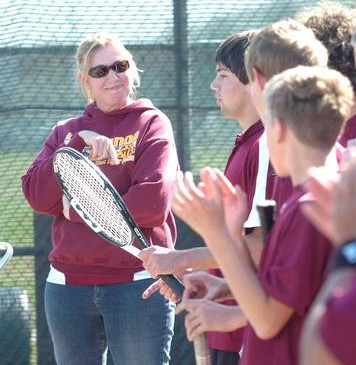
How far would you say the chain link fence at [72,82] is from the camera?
5.55 metres

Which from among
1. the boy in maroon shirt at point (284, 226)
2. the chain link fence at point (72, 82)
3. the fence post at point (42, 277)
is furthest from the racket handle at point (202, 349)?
the fence post at point (42, 277)

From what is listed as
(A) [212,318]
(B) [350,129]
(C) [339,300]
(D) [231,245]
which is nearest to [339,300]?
(C) [339,300]

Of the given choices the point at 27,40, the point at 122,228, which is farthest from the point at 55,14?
the point at 122,228

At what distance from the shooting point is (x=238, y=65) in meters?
3.85

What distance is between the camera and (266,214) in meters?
A: 2.79

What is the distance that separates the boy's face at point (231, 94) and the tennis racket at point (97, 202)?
20.1 inches

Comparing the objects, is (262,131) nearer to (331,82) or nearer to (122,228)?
(122,228)

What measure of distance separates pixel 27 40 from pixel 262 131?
2.23 meters

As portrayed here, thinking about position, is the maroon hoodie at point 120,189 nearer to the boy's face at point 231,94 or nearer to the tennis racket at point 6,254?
the tennis racket at point 6,254

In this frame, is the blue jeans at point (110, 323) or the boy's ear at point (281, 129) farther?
the blue jeans at point (110, 323)

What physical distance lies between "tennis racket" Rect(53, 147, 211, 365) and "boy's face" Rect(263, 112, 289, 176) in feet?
3.06

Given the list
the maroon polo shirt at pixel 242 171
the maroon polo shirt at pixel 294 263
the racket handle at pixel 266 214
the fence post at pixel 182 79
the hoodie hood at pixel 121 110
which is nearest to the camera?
the maroon polo shirt at pixel 294 263

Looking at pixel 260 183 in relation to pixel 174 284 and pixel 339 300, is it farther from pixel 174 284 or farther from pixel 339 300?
pixel 339 300

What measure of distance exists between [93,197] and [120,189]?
40cm
